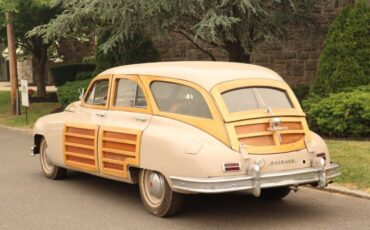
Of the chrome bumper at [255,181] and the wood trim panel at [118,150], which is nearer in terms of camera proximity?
the chrome bumper at [255,181]

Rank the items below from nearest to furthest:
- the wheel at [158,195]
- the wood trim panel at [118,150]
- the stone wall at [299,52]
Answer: the wheel at [158,195]
the wood trim panel at [118,150]
the stone wall at [299,52]

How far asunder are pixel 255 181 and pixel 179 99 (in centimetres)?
141

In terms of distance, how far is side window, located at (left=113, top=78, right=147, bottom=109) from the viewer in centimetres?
747

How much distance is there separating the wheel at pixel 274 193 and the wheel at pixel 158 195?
1410mm

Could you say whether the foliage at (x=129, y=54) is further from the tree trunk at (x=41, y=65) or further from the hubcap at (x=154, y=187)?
the hubcap at (x=154, y=187)

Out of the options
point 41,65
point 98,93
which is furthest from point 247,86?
point 41,65

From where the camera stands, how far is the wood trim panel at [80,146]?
25.6ft

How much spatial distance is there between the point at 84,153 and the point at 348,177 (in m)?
3.61

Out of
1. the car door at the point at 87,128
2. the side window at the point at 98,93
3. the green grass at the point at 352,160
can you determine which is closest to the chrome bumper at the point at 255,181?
the green grass at the point at 352,160

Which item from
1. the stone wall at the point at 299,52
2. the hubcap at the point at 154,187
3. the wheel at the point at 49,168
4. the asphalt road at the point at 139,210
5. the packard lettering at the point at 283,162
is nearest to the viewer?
the packard lettering at the point at 283,162

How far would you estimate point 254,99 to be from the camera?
694 centimetres

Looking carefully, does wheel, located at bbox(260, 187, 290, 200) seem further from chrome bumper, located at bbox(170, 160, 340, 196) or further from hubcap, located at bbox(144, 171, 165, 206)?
hubcap, located at bbox(144, 171, 165, 206)

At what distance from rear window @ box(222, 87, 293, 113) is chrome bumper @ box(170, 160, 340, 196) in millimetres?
825

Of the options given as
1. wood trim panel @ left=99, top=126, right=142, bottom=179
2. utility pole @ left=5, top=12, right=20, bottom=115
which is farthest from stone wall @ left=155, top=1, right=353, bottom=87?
wood trim panel @ left=99, top=126, right=142, bottom=179
